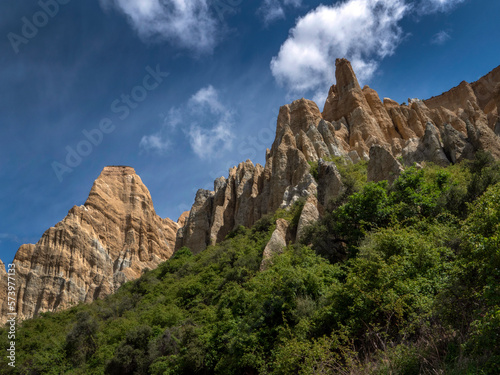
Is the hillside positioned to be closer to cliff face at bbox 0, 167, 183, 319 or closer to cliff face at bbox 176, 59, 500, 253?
cliff face at bbox 176, 59, 500, 253

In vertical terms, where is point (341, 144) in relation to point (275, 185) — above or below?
above

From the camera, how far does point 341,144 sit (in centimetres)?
4862

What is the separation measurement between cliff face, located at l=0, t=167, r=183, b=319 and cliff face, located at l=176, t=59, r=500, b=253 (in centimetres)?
1911

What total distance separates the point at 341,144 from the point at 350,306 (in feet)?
128

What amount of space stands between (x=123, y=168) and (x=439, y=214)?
79.4 meters

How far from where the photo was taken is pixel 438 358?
26.0ft

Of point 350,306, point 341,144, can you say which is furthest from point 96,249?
point 350,306

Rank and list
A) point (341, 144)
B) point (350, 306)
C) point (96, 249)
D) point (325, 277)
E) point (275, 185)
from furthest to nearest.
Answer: point (96, 249) < point (341, 144) < point (275, 185) < point (325, 277) < point (350, 306)

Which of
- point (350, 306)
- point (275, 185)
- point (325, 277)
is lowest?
point (350, 306)

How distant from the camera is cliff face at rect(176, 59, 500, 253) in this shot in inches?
1203

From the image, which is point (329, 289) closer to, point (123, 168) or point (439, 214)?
point (439, 214)

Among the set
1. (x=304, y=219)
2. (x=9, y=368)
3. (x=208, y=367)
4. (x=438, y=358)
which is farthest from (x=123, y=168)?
(x=438, y=358)

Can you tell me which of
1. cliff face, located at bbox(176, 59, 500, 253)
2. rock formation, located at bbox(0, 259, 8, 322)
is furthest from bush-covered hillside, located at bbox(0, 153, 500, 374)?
rock formation, located at bbox(0, 259, 8, 322)

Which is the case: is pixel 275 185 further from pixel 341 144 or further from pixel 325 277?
pixel 325 277
